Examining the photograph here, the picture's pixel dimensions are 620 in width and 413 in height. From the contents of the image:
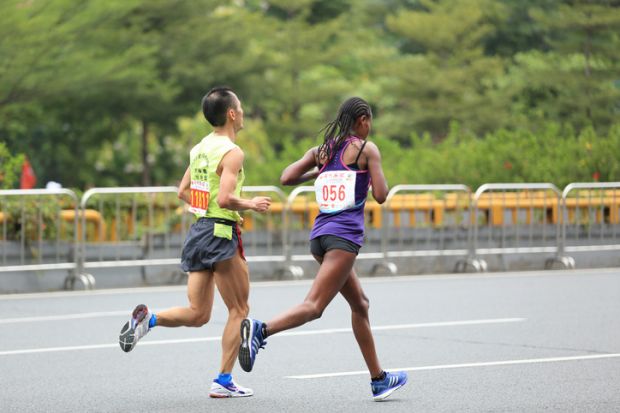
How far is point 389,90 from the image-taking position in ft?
153

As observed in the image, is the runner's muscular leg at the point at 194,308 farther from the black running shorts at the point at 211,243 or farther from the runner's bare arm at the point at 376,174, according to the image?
the runner's bare arm at the point at 376,174

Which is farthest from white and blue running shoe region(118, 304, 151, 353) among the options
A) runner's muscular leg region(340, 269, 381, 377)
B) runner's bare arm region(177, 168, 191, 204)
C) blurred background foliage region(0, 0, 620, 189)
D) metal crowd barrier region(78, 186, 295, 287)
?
blurred background foliage region(0, 0, 620, 189)

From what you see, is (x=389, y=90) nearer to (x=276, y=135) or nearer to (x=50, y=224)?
(x=276, y=135)

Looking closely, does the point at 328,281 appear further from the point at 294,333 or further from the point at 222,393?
the point at 294,333

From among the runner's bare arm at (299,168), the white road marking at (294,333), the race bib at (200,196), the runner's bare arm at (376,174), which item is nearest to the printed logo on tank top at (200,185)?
the race bib at (200,196)

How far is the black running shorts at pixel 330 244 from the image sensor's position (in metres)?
7.59

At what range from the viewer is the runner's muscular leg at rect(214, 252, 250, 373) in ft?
25.9

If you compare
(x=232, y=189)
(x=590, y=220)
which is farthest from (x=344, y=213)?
(x=590, y=220)

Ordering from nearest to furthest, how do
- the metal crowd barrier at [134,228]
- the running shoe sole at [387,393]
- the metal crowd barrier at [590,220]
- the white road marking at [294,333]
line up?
the running shoe sole at [387,393] < the white road marking at [294,333] < the metal crowd barrier at [134,228] < the metal crowd barrier at [590,220]

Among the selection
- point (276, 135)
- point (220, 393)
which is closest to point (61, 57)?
point (276, 135)

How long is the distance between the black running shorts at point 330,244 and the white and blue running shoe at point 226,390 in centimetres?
100

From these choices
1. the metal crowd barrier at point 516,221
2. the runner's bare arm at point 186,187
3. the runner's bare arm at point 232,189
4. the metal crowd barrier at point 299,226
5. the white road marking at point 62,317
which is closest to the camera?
the runner's bare arm at point 232,189

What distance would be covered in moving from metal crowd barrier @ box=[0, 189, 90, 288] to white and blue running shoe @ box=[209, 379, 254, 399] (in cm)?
770

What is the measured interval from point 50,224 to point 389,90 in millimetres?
31632
